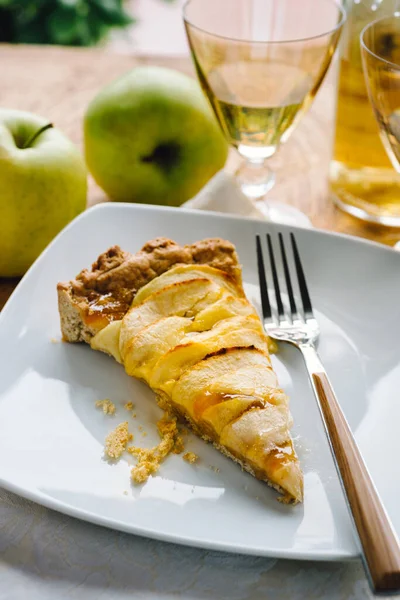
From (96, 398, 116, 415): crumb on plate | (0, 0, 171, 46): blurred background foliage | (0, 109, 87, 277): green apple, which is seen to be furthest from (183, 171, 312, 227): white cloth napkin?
(0, 0, 171, 46): blurred background foliage

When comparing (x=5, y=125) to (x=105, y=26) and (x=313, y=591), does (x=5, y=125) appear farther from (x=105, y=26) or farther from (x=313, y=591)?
(x=105, y=26)

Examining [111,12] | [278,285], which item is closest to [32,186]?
[278,285]

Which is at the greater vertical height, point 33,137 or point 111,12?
point 33,137

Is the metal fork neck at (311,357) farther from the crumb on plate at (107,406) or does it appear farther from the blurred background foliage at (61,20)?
the blurred background foliage at (61,20)

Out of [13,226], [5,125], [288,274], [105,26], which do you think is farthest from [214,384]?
[105,26]

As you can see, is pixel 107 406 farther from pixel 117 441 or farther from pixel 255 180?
pixel 255 180

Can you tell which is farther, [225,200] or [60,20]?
[60,20]

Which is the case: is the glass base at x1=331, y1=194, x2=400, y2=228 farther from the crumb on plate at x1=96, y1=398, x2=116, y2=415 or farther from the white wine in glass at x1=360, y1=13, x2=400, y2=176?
the crumb on plate at x1=96, y1=398, x2=116, y2=415
